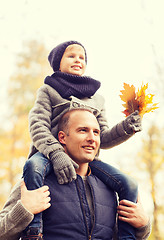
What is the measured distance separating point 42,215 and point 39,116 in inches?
29.4

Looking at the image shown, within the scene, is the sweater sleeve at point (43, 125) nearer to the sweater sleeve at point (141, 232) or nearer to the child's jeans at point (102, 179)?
the child's jeans at point (102, 179)

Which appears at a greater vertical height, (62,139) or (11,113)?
(11,113)

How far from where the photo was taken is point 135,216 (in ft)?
7.41

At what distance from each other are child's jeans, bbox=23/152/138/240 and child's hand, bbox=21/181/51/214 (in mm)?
35

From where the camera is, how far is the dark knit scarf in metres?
2.57

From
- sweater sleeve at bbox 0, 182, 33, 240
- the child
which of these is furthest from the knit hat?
sweater sleeve at bbox 0, 182, 33, 240

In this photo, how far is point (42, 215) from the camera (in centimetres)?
206

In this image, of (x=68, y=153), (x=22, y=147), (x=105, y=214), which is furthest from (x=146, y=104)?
Result: (x=22, y=147)

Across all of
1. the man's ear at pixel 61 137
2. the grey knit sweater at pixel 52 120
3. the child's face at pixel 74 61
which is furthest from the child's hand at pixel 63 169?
the child's face at pixel 74 61

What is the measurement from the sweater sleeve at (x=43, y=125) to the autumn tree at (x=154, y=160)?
27.8 ft

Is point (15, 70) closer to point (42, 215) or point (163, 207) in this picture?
point (163, 207)

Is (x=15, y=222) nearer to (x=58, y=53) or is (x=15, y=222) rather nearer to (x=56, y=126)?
(x=56, y=126)

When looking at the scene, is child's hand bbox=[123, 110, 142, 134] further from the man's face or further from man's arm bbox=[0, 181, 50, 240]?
man's arm bbox=[0, 181, 50, 240]

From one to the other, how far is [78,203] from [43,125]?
64 cm
